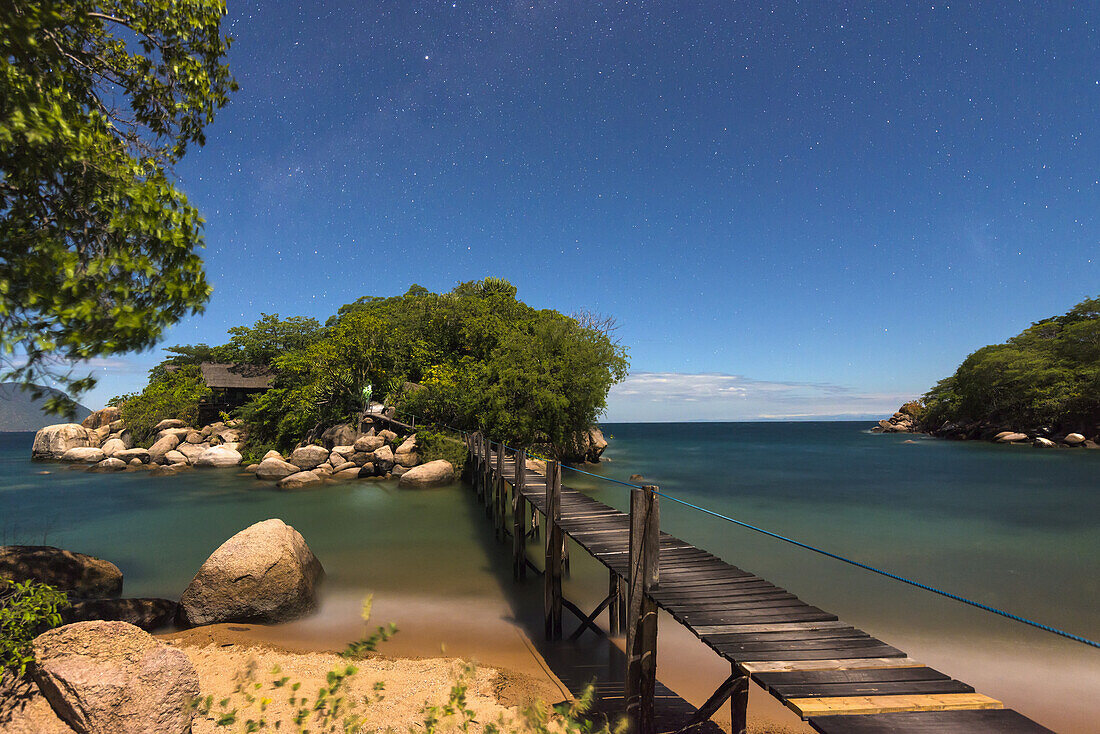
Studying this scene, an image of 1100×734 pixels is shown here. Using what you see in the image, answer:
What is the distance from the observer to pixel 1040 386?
49.9 metres

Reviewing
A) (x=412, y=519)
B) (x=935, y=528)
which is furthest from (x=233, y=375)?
(x=935, y=528)

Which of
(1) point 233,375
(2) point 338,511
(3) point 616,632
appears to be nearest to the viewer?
(3) point 616,632

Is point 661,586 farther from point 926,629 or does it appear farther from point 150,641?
point 926,629

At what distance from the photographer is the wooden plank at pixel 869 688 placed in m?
3.73

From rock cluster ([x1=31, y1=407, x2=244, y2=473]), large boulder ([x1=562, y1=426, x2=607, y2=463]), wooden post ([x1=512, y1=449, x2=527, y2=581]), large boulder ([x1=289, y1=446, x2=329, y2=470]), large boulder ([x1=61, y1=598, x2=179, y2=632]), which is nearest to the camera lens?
large boulder ([x1=61, y1=598, x2=179, y2=632])

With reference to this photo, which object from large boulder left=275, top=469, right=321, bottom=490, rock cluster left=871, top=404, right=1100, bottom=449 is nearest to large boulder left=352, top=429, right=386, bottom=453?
large boulder left=275, top=469, right=321, bottom=490

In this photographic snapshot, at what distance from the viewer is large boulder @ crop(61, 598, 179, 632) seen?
6961mm

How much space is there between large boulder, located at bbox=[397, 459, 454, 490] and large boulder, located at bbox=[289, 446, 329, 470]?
5416mm

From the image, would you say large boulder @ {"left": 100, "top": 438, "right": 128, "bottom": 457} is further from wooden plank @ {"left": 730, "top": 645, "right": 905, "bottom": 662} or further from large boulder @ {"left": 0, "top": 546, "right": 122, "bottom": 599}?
wooden plank @ {"left": 730, "top": 645, "right": 905, "bottom": 662}

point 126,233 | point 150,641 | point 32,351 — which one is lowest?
point 150,641

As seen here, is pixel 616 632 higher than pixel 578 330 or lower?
lower

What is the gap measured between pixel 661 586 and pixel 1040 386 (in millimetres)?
65133

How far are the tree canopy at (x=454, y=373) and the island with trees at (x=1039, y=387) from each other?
46970mm

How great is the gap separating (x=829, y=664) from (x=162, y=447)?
36.3 m
